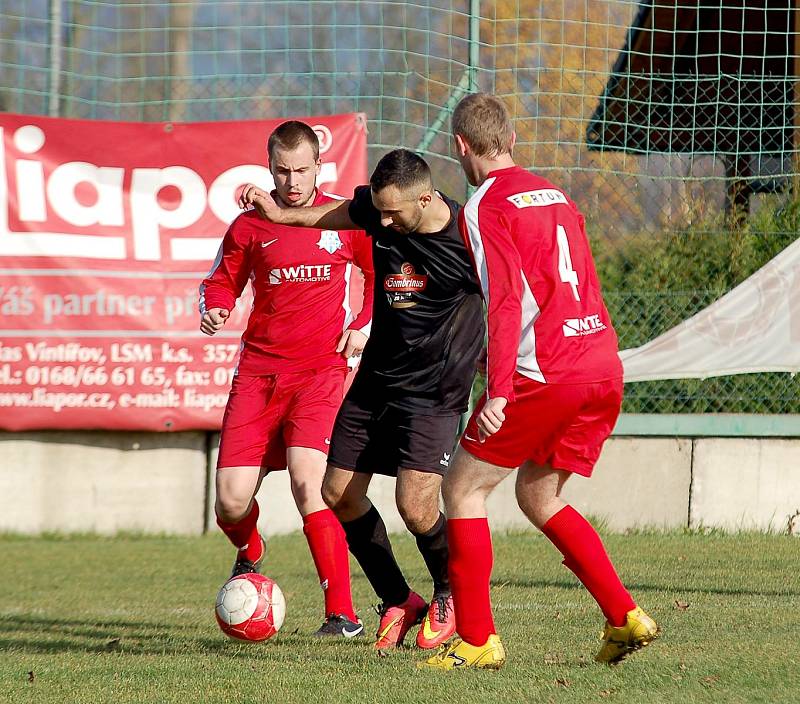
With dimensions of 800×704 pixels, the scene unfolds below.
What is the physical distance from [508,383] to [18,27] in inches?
259

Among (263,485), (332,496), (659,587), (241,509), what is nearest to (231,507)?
(241,509)

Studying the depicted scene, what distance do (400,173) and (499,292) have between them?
0.78 m

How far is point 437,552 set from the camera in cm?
530

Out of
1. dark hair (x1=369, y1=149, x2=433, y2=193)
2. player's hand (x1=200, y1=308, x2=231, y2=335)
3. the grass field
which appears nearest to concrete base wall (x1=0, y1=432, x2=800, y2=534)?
the grass field

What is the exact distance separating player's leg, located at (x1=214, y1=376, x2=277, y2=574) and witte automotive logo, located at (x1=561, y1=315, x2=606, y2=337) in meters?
1.99

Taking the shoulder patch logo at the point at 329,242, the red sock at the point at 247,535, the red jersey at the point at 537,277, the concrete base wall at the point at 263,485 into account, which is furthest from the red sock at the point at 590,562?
the concrete base wall at the point at 263,485

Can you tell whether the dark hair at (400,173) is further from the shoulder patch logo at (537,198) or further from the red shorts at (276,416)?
the red shorts at (276,416)

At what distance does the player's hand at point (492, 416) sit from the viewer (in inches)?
163

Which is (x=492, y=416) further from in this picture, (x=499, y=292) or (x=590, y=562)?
(x=590, y=562)

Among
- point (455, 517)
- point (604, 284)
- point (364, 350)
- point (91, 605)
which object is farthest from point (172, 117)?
point (455, 517)

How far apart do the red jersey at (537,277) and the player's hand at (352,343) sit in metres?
1.53

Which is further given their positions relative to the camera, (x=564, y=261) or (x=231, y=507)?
(x=231, y=507)

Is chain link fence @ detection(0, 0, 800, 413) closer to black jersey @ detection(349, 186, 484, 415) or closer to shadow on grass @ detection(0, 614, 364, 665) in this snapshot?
black jersey @ detection(349, 186, 484, 415)

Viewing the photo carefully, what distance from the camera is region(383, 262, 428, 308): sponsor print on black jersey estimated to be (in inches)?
200
